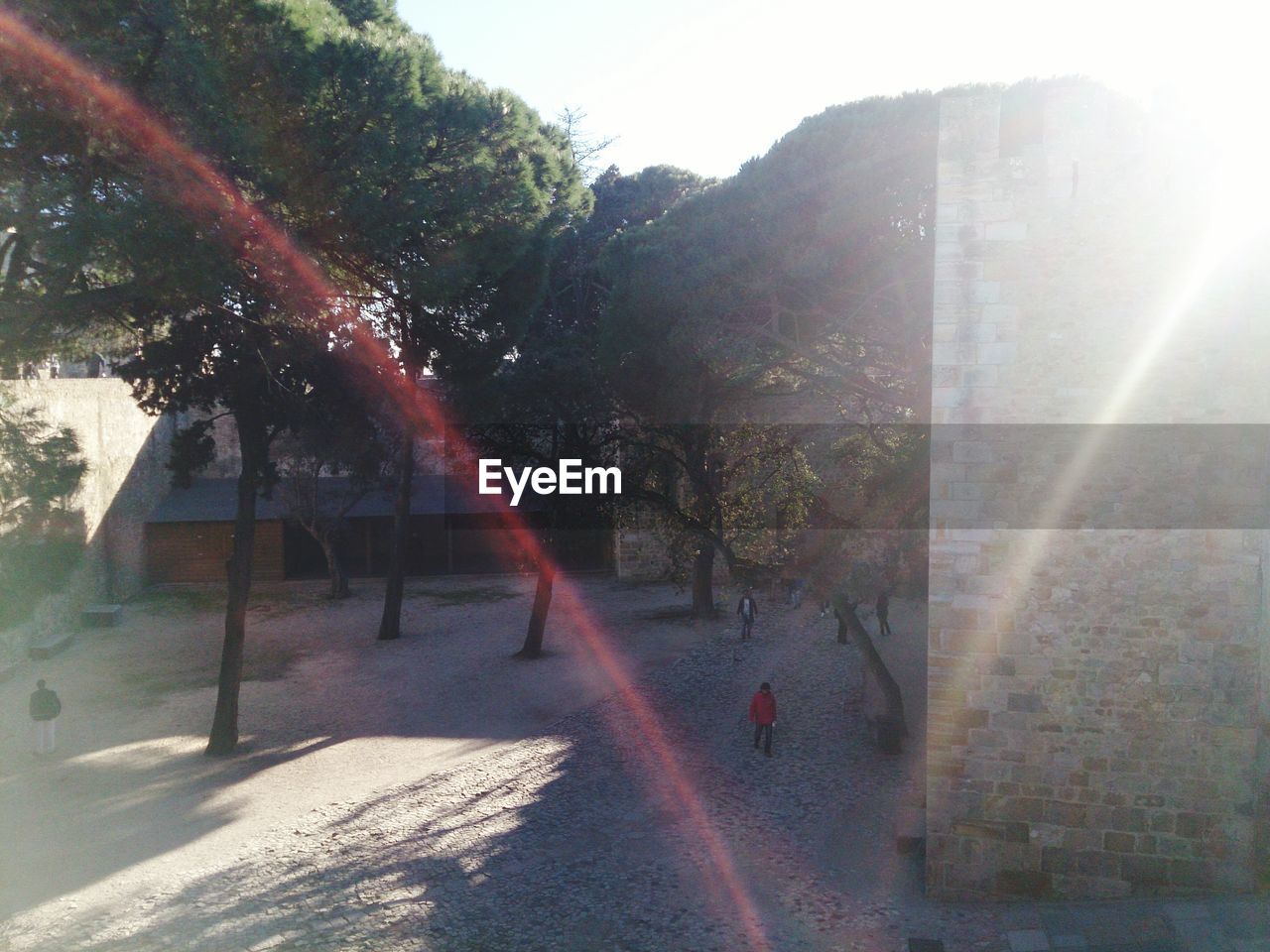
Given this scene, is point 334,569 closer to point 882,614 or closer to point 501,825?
point 882,614

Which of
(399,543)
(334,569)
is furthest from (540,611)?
(334,569)

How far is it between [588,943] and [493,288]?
9.92 metres

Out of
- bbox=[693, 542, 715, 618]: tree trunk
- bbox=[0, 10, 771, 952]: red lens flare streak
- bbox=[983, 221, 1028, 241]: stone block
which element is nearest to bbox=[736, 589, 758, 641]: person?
bbox=[693, 542, 715, 618]: tree trunk

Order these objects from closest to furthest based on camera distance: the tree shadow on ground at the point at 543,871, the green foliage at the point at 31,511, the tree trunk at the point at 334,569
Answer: the tree shadow on ground at the point at 543,871 → the green foliage at the point at 31,511 → the tree trunk at the point at 334,569

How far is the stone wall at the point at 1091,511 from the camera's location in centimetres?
715

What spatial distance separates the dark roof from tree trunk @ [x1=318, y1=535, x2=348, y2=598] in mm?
1855

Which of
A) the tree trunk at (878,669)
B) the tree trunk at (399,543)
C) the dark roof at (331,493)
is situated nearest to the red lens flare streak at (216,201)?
the tree trunk at (878,669)

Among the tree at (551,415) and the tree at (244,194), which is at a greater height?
the tree at (244,194)

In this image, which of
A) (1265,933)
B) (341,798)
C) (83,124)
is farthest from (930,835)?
(83,124)

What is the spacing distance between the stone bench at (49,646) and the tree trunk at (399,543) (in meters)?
6.19

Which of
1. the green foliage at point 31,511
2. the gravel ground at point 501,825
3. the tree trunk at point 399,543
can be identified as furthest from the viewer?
the tree trunk at point 399,543

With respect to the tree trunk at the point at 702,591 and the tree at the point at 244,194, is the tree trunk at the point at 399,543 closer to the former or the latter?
the tree at the point at 244,194

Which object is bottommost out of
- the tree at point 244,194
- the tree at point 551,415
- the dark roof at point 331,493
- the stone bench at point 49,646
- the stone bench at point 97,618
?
the stone bench at point 49,646

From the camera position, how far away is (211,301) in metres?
10.9
